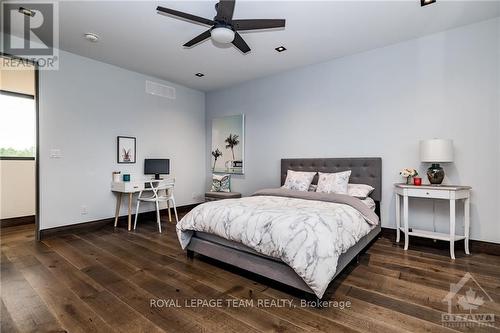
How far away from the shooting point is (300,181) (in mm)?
3885

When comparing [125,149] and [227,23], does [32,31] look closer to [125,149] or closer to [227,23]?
[125,149]

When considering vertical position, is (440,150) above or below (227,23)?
below

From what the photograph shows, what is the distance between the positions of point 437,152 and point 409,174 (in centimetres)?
44

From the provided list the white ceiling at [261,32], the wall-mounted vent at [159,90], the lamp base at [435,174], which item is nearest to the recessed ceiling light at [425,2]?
the white ceiling at [261,32]

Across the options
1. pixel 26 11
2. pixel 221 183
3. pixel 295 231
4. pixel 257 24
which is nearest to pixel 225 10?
pixel 257 24

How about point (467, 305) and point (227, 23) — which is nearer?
point (467, 305)

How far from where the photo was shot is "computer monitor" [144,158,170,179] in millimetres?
4785

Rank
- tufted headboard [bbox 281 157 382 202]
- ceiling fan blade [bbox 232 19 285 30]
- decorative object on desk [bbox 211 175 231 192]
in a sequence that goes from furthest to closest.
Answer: decorative object on desk [bbox 211 175 231 192] → tufted headboard [bbox 281 157 382 202] → ceiling fan blade [bbox 232 19 285 30]

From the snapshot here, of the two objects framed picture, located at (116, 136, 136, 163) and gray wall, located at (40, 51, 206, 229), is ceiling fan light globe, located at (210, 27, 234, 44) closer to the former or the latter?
gray wall, located at (40, 51, 206, 229)

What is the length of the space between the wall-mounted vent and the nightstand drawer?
4.73 m

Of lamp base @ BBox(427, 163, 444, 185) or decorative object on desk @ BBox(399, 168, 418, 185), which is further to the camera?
decorative object on desk @ BBox(399, 168, 418, 185)

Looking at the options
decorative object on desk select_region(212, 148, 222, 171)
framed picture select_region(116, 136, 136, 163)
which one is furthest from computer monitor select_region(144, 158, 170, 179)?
decorative object on desk select_region(212, 148, 222, 171)

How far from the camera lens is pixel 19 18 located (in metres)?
2.99

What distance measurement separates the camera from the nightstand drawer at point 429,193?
9.37ft
